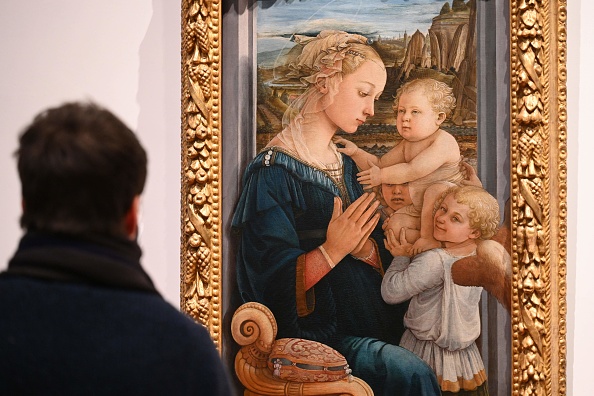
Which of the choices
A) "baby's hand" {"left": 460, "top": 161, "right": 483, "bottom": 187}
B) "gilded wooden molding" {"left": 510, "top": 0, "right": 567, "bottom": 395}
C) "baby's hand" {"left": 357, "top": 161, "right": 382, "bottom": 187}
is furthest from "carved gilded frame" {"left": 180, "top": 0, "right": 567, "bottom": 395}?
"baby's hand" {"left": 357, "top": 161, "right": 382, "bottom": 187}

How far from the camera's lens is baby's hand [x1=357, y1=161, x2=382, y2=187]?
239 centimetres

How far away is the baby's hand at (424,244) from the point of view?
2.36 m

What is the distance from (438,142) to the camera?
7.80ft

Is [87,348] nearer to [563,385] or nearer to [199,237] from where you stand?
[199,237]

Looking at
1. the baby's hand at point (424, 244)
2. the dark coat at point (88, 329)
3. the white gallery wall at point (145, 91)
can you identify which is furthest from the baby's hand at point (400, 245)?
the dark coat at point (88, 329)

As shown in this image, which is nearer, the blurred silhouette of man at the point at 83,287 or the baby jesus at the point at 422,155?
the blurred silhouette of man at the point at 83,287

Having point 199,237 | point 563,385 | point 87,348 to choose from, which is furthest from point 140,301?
point 563,385

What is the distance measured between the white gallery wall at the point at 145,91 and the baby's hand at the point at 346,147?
52 centimetres

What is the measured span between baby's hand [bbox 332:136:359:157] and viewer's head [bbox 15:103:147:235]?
1266 millimetres

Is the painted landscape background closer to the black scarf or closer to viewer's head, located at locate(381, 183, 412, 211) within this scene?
viewer's head, located at locate(381, 183, 412, 211)

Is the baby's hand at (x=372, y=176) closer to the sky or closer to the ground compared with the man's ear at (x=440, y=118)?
closer to the ground

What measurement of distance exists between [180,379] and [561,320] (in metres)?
1.47

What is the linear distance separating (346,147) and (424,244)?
38cm

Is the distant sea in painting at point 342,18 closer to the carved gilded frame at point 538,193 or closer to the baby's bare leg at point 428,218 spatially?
the carved gilded frame at point 538,193
